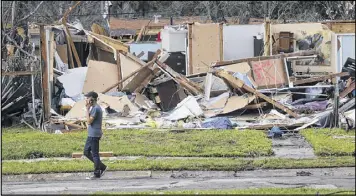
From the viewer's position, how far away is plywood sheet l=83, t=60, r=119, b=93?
2041 cm

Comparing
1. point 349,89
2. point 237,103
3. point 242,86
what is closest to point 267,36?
point 242,86

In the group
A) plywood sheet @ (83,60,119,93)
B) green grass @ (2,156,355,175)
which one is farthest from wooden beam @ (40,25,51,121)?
green grass @ (2,156,355,175)

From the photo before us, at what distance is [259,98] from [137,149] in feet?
17.1

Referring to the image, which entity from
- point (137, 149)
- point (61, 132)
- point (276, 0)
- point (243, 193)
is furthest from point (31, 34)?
point (243, 193)

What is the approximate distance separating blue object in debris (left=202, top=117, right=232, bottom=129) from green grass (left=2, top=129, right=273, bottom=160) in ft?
1.99

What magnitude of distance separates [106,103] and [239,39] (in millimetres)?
6261

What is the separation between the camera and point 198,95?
1947cm

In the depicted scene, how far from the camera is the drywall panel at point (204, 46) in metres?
21.9

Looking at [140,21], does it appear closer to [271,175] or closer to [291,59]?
[291,59]

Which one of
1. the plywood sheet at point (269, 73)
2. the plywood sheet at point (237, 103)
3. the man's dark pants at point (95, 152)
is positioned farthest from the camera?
the plywood sheet at point (269, 73)

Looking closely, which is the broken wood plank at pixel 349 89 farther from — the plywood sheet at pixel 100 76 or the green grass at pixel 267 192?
the plywood sheet at pixel 100 76

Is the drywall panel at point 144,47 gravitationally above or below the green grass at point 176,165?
above

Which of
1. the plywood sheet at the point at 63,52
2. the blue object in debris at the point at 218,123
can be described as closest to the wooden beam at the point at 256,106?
the blue object in debris at the point at 218,123

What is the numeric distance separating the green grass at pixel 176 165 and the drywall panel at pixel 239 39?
413 inches
